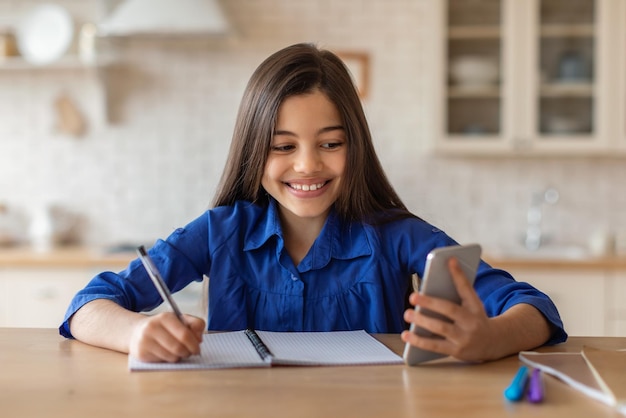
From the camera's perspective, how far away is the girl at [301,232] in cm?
161

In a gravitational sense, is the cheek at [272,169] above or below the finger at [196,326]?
above

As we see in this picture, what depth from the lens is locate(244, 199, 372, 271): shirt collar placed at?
167 cm

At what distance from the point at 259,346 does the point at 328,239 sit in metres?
0.48

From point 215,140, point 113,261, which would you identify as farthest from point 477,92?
point 113,261

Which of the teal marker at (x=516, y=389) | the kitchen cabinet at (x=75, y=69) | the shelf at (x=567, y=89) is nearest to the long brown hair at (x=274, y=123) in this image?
the teal marker at (x=516, y=389)

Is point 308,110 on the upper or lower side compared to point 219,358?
upper

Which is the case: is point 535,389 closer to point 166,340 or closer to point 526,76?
point 166,340

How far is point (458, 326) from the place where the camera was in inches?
46.1

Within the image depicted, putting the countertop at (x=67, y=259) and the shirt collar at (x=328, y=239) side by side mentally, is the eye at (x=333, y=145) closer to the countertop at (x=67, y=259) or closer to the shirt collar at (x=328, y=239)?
the shirt collar at (x=328, y=239)

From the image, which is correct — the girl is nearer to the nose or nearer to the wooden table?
the nose

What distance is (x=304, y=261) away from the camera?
5.49ft

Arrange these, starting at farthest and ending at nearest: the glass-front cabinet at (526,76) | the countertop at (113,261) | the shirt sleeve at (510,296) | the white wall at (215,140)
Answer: the white wall at (215,140) < the glass-front cabinet at (526,76) < the countertop at (113,261) < the shirt sleeve at (510,296)

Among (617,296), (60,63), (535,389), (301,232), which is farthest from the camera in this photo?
(60,63)

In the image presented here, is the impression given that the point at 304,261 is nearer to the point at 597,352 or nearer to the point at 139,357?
the point at 139,357
